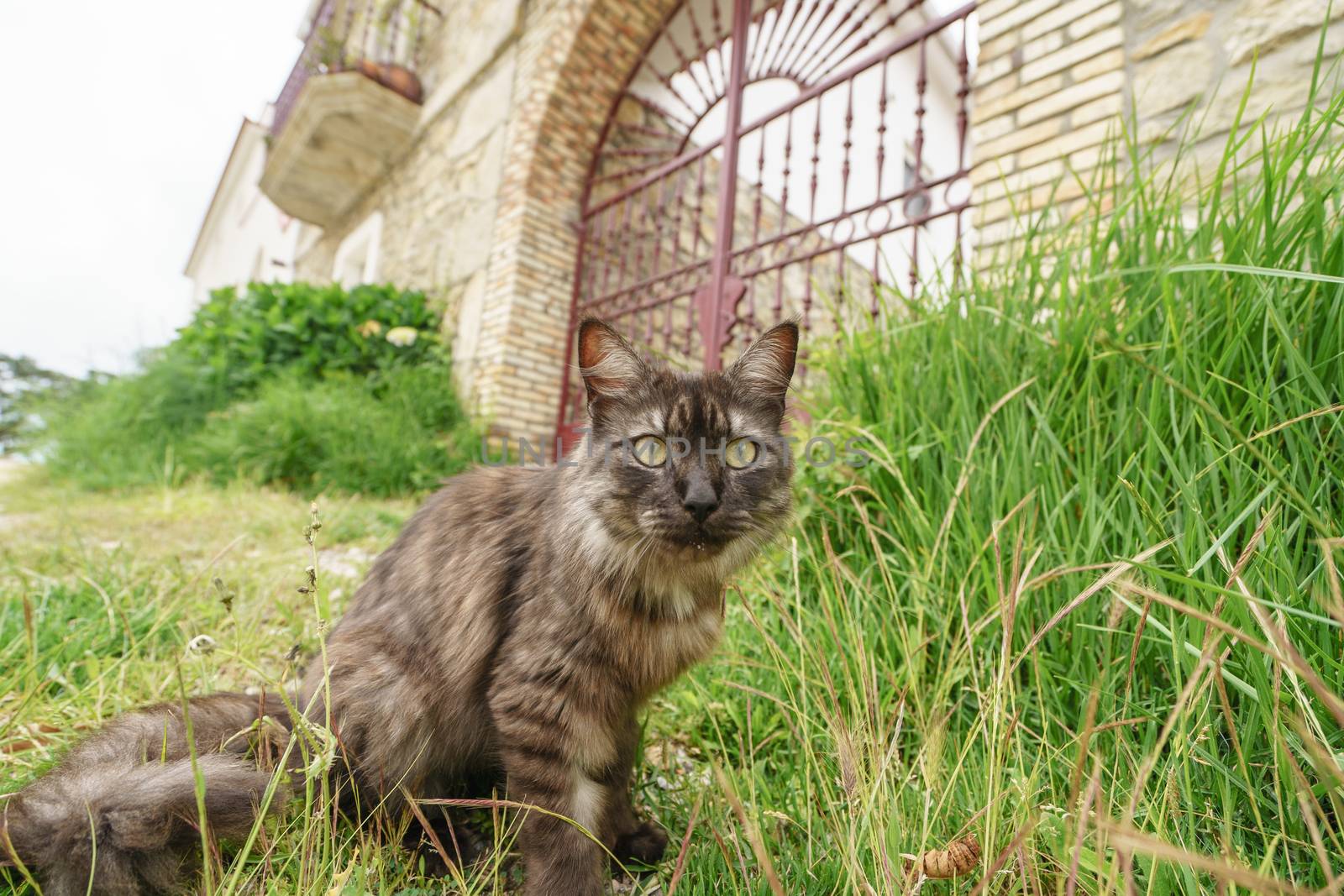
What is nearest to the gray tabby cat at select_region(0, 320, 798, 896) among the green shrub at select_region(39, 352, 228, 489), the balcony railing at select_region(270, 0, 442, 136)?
the green shrub at select_region(39, 352, 228, 489)

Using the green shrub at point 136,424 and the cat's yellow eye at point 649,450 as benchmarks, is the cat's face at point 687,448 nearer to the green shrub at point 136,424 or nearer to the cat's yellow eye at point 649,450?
the cat's yellow eye at point 649,450

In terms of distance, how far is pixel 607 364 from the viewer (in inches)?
57.7

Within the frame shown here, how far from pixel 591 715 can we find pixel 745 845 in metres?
0.38

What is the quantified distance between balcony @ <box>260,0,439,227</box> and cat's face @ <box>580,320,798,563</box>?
298 inches

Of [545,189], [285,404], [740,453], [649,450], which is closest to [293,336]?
[285,404]

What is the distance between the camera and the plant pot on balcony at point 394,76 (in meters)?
7.13

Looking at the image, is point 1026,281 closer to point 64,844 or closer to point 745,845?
point 745,845

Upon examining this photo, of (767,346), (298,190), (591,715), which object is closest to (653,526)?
(591,715)

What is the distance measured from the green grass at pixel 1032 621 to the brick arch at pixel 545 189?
359 centimetres

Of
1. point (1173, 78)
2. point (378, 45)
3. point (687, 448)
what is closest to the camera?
point (687, 448)

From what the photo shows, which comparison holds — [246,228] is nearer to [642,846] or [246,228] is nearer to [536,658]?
[536,658]

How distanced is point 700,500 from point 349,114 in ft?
27.1

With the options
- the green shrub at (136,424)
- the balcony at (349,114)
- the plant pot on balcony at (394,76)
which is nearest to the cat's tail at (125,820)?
the green shrub at (136,424)

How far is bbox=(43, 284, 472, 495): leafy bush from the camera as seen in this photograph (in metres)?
4.91
